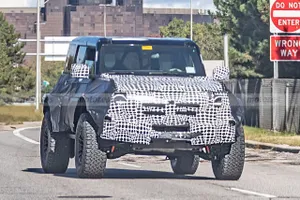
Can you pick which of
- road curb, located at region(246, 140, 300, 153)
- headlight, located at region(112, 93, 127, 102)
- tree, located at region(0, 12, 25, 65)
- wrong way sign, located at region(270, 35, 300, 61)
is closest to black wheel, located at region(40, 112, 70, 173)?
headlight, located at region(112, 93, 127, 102)

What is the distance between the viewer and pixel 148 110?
1482 cm

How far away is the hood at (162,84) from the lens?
14930 mm

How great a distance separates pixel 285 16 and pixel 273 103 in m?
5.42

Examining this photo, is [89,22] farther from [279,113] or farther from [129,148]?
[129,148]

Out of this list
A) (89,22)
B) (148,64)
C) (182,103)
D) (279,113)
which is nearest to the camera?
(182,103)

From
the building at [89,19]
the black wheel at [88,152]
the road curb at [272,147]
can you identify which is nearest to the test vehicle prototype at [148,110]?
the black wheel at [88,152]

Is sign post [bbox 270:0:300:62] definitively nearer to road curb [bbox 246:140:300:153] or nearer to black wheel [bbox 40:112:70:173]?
road curb [bbox 246:140:300:153]

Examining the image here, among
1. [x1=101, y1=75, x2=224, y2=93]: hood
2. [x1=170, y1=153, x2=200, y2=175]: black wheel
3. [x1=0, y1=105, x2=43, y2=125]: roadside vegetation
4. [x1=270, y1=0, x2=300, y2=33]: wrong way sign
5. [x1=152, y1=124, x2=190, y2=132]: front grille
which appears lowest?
[x1=0, y1=105, x2=43, y2=125]: roadside vegetation

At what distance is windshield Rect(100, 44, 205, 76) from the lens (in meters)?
16.5

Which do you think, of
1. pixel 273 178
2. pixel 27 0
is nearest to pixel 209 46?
pixel 27 0

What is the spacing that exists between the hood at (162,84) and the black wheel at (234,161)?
814 millimetres

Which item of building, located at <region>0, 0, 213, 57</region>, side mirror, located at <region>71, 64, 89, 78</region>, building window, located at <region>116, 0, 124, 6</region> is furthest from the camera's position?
building, located at <region>0, 0, 213, 57</region>

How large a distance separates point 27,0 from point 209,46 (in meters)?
34.0

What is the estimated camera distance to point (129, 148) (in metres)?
15.0
